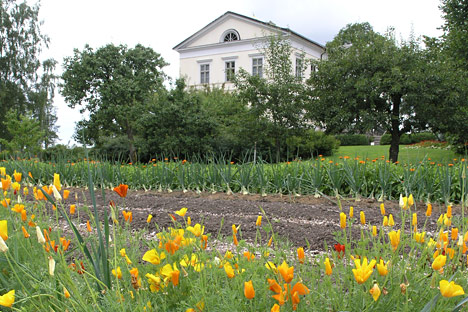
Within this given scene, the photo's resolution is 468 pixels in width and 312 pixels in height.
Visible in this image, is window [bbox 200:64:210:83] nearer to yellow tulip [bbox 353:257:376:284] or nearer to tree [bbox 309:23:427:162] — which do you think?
tree [bbox 309:23:427:162]

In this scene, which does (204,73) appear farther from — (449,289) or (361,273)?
(449,289)

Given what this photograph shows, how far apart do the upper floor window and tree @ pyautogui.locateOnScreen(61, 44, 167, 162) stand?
34.0 ft

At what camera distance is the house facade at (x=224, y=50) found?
26.1 metres

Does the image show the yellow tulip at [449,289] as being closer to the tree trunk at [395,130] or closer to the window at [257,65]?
the tree trunk at [395,130]

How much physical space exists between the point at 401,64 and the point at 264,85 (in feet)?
14.9

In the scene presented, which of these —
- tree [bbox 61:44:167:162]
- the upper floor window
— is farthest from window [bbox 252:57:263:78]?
tree [bbox 61:44:167:162]

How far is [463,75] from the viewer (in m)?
11.2

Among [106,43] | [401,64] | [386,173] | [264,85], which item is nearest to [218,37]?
[106,43]

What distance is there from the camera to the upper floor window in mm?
27078

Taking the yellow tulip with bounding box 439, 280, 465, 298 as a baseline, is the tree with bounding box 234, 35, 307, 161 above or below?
above

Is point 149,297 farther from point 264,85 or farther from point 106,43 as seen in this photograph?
point 106,43

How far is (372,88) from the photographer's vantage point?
1127 centimetres

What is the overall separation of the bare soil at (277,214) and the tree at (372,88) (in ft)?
24.6

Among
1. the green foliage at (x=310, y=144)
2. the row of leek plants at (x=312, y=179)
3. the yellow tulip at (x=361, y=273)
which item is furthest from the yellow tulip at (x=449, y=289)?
the green foliage at (x=310, y=144)
